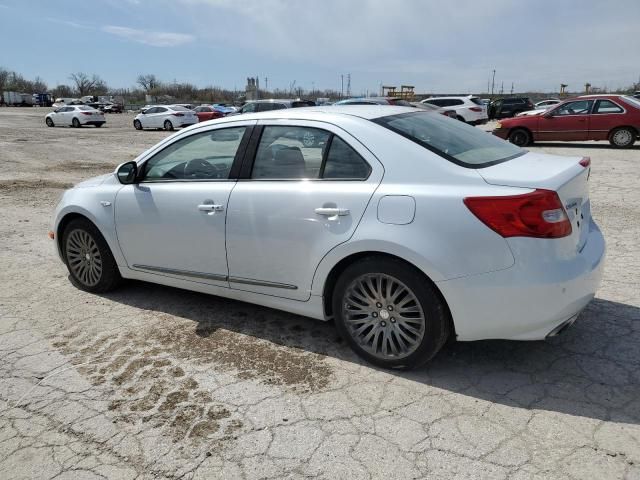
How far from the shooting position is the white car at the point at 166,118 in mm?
30922

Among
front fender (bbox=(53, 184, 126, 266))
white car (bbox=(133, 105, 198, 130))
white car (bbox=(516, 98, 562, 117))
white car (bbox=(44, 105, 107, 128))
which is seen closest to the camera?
front fender (bbox=(53, 184, 126, 266))

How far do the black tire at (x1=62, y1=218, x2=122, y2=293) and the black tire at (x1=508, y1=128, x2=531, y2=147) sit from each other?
51.2 feet

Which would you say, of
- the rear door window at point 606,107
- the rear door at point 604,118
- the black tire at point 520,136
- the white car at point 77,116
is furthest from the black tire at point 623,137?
the white car at point 77,116

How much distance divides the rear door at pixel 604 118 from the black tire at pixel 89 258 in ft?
51.3

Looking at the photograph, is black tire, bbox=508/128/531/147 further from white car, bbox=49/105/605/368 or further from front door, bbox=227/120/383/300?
front door, bbox=227/120/383/300

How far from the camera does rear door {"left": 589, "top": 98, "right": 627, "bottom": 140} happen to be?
15627mm

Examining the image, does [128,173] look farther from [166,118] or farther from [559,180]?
[166,118]

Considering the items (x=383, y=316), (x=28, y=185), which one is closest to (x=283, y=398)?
(x=383, y=316)

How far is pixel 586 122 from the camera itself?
16141mm

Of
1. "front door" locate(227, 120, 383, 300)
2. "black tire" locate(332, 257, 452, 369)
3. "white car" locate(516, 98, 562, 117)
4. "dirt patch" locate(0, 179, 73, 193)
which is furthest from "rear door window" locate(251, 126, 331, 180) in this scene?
"white car" locate(516, 98, 562, 117)

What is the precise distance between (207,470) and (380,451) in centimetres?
84

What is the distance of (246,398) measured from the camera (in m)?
3.10

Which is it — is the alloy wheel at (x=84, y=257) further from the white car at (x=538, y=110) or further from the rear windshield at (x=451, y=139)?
the white car at (x=538, y=110)

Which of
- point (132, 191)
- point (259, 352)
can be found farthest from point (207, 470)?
point (132, 191)
